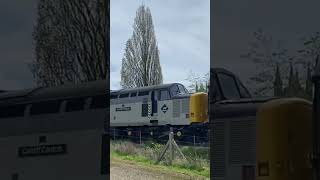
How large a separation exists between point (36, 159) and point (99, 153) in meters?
0.54

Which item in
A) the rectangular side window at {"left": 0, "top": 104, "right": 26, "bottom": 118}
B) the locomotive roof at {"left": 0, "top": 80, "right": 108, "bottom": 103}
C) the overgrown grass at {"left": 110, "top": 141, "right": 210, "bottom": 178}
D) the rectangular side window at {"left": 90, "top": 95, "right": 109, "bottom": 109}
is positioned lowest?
the overgrown grass at {"left": 110, "top": 141, "right": 210, "bottom": 178}

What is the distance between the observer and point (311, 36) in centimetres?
274

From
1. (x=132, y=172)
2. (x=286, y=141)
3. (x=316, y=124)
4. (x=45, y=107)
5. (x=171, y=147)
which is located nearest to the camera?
(x=316, y=124)

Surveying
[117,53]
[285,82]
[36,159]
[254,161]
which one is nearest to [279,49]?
[285,82]

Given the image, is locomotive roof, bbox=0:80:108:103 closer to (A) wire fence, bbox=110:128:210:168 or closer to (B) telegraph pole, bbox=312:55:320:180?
(A) wire fence, bbox=110:128:210:168

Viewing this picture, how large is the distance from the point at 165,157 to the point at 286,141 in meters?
0.82

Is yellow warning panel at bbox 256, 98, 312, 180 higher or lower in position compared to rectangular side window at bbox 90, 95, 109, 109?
lower

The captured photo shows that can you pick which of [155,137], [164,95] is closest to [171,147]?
[155,137]

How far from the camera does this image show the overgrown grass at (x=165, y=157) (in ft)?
10.3

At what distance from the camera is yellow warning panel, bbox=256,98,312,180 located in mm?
2732

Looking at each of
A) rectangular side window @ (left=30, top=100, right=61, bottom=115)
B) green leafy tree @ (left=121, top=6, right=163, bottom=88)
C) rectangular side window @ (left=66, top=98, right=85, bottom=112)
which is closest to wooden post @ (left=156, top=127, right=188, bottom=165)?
green leafy tree @ (left=121, top=6, right=163, bottom=88)

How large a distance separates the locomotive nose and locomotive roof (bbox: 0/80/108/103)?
2.64 ft

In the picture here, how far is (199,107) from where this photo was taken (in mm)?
3199

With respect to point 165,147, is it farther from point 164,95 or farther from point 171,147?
point 164,95
